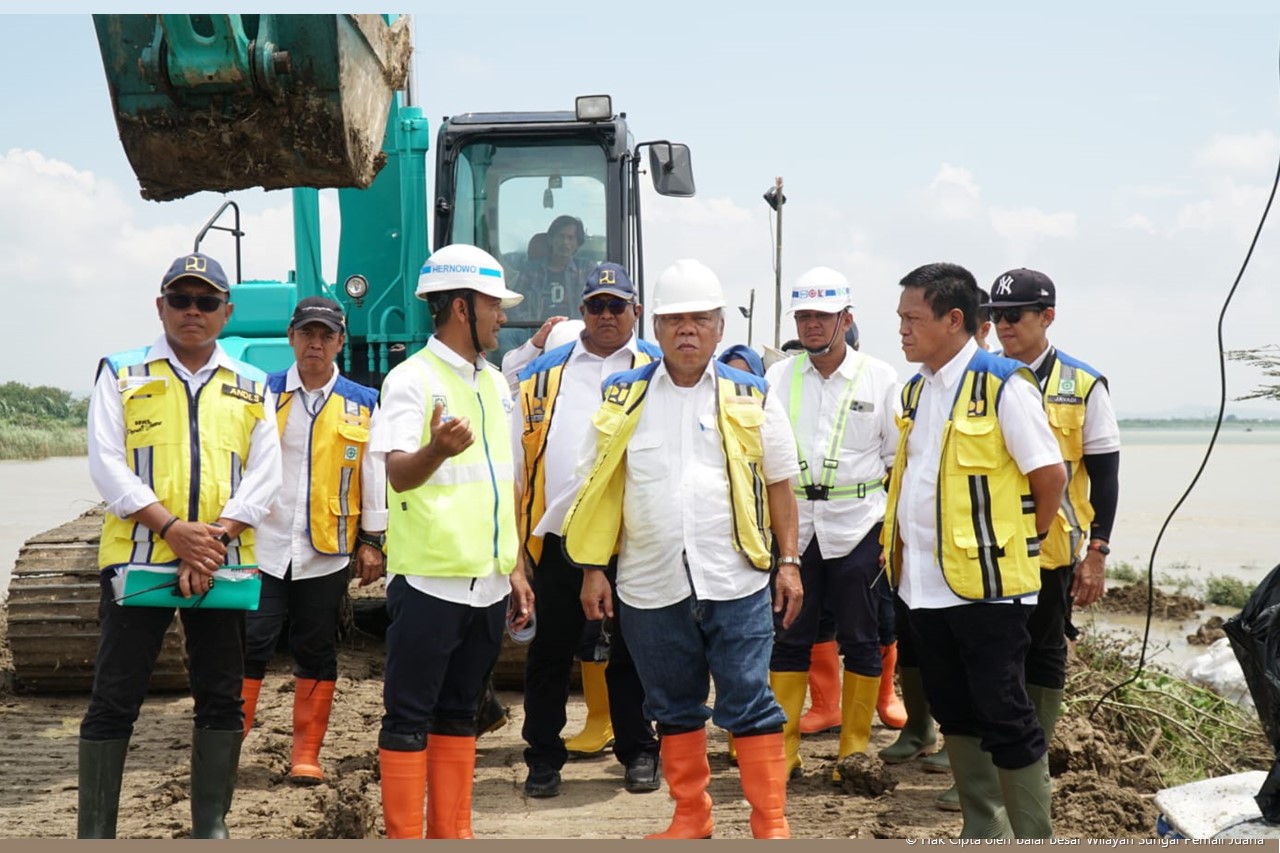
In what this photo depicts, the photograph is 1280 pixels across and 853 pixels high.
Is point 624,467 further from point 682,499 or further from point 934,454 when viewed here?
point 934,454

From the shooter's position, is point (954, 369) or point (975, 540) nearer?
point (975, 540)

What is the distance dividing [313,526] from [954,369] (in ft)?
9.27

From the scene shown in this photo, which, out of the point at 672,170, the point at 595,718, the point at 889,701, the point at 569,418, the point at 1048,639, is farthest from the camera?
the point at 672,170

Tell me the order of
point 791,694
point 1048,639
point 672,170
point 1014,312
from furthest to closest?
point 672,170 → point 791,694 → point 1014,312 → point 1048,639

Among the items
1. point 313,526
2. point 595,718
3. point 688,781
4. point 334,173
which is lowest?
point 595,718

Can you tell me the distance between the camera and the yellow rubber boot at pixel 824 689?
6.43 meters

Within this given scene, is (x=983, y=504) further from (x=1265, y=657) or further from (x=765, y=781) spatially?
(x=765, y=781)

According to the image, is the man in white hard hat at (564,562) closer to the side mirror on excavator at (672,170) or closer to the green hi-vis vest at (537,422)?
the green hi-vis vest at (537,422)

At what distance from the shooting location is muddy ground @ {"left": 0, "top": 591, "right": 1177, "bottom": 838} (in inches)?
195

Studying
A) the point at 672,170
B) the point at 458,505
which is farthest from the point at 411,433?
the point at 672,170

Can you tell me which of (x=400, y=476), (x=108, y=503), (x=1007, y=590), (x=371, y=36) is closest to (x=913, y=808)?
(x=1007, y=590)

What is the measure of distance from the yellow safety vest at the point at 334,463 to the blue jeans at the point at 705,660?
170 cm

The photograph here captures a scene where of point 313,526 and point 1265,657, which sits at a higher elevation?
point 313,526

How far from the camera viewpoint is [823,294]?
578cm
